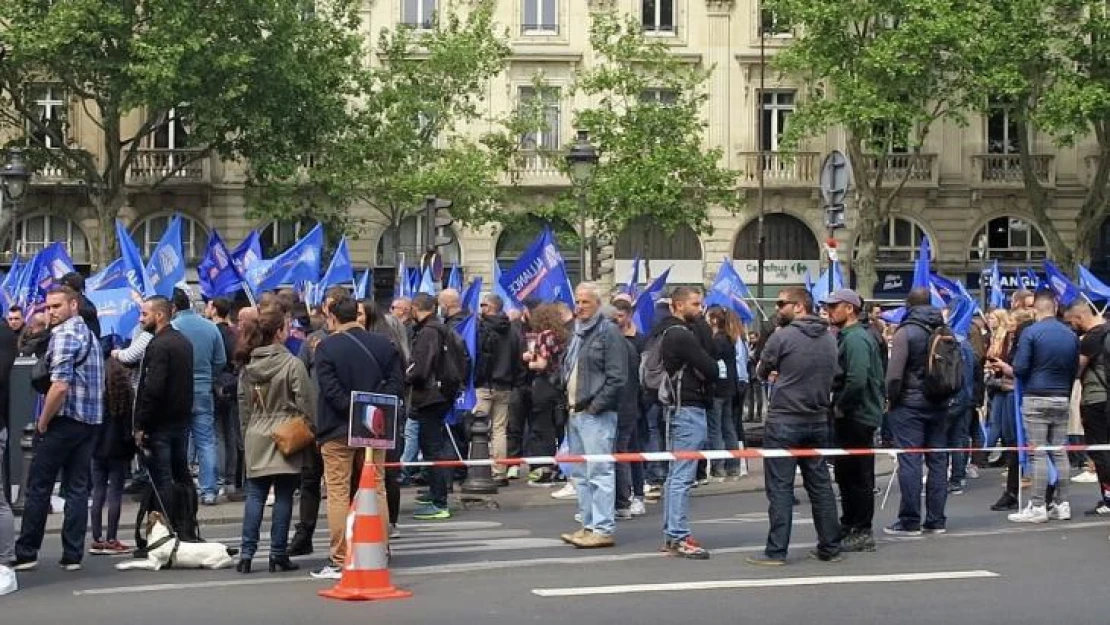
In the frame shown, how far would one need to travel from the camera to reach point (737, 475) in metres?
18.3

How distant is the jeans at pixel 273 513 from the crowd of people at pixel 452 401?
0.01m

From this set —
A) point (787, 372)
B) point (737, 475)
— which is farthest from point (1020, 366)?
point (737, 475)

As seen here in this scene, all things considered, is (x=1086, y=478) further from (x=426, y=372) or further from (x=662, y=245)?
(x=662, y=245)

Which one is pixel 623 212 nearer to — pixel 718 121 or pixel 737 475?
pixel 718 121

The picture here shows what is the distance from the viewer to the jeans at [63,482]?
1126 cm

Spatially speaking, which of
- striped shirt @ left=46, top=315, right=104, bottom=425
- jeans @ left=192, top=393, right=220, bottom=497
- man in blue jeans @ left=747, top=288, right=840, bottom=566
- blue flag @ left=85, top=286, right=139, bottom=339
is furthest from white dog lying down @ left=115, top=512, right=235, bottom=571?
blue flag @ left=85, top=286, right=139, bottom=339

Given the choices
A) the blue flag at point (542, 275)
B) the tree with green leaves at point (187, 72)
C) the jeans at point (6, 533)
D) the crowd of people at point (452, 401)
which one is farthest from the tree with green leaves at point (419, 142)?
the jeans at point (6, 533)

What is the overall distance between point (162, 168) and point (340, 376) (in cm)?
3524

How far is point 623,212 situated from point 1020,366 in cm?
2786

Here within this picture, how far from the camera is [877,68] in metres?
41.2

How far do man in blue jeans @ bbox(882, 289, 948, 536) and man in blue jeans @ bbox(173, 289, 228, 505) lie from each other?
5675 mm

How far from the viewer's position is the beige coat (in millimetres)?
11336

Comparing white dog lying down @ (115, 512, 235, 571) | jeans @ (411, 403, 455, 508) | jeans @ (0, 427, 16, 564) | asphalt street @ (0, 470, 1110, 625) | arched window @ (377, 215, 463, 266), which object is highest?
arched window @ (377, 215, 463, 266)

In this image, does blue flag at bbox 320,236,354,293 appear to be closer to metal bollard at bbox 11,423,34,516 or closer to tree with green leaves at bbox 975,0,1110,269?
metal bollard at bbox 11,423,34,516
